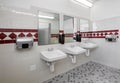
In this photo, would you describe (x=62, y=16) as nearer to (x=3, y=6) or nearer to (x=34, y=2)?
(x=34, y=2)

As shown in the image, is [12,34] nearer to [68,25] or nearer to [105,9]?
[68,25]

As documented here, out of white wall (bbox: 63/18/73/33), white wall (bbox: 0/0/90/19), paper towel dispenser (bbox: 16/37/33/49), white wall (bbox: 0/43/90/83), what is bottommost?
white wall (bbox: 0/43/90/83)

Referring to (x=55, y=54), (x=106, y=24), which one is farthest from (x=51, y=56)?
(x=106, y=24)

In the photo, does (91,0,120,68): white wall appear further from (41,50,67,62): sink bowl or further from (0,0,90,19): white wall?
(41,50,67,62): sink bowl

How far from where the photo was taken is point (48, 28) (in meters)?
2.10

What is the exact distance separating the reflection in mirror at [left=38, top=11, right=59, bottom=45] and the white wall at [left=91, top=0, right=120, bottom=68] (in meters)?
1.75

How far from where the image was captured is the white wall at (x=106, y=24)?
2.59 metres

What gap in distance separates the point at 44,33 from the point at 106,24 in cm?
221

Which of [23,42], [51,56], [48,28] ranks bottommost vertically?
[51,56]

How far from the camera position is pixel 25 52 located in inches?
65.8

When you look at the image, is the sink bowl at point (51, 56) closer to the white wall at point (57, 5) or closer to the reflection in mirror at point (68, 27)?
the reflection in mirror at point (68, 27)

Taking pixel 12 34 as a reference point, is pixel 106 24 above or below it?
above

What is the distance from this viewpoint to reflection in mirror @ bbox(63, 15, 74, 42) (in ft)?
8.07

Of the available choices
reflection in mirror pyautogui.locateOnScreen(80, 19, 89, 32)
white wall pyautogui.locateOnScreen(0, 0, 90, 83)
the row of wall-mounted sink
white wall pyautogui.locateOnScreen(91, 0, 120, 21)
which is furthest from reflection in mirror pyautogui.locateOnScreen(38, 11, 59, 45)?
white wall pyautogui.locateOnScreen(91, 0, 120, 21)
